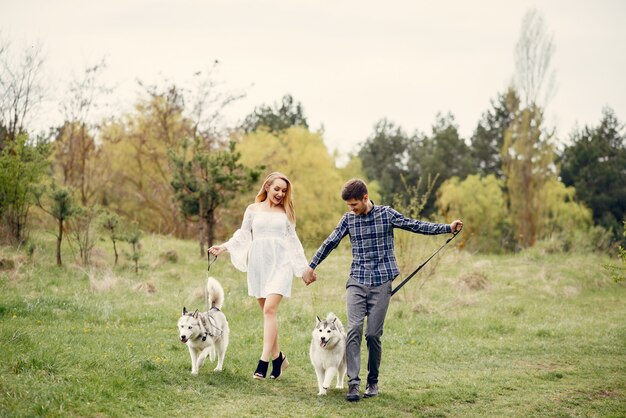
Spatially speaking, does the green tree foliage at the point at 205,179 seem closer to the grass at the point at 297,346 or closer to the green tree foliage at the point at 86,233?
the grass at the point at 297,346

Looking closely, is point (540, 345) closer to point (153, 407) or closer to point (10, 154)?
point (153, 407)

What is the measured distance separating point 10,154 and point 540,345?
1454 cm

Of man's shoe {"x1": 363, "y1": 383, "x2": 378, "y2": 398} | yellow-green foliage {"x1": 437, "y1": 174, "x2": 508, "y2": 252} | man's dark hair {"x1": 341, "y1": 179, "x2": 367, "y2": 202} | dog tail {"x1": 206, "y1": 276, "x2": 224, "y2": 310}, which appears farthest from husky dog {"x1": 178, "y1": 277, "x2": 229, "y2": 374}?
yellow-green foliage {"x1": 437, "y1": 174, "x2": 508, "y2": 252}

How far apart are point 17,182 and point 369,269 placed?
43.9 ft

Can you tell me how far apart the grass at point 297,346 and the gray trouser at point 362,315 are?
1.35 feet

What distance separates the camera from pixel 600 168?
144ft

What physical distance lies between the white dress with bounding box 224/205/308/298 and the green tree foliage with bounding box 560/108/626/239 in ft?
126

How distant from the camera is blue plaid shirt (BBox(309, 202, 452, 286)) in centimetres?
603

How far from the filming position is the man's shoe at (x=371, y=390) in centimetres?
618

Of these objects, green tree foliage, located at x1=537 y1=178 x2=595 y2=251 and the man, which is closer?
the man

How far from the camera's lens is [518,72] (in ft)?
111

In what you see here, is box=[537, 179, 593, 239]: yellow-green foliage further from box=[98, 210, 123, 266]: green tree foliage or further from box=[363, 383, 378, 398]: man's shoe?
box=[363, 383, 378, 398]: man's shoe

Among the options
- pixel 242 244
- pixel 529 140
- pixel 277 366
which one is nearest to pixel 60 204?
pixel 242 244

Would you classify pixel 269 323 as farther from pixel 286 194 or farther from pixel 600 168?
pixel 600 168
